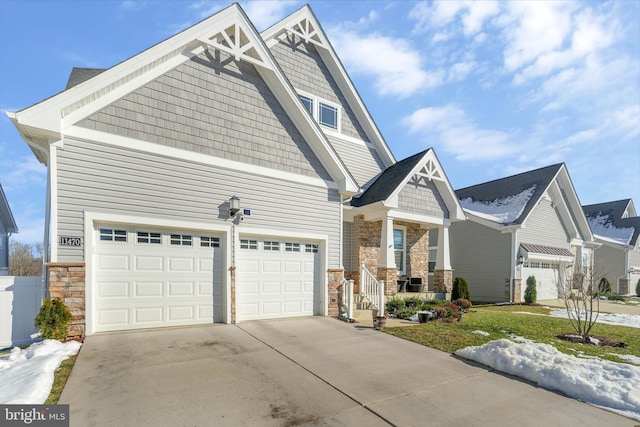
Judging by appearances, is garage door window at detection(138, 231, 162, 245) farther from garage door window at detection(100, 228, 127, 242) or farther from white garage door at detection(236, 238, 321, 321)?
white garage door at detection(236, 238, 321, 321)

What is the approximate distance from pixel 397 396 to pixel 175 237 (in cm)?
592

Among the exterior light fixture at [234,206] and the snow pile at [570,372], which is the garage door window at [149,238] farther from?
the snow pile at [570,372]

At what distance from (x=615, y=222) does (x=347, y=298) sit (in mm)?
31985

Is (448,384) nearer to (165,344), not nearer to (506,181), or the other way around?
(165,344)

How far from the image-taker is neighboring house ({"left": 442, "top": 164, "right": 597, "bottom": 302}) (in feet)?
57.1

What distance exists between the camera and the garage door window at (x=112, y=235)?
22.9 ft

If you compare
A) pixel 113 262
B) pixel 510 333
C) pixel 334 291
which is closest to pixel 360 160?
pixel 334 291

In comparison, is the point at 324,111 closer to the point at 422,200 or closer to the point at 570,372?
the point at 422,200

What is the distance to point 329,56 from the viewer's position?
1386 centimetres

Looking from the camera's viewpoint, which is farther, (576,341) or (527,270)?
(527,270)

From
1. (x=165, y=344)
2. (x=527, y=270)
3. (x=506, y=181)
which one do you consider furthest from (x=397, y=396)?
(x=506, y=181)

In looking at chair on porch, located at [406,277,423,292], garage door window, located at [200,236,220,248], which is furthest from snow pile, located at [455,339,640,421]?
chair on porch, located at [406,277,423,292]

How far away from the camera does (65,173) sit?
6512 millimetres

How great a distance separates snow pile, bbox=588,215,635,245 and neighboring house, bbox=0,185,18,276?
39187mm
